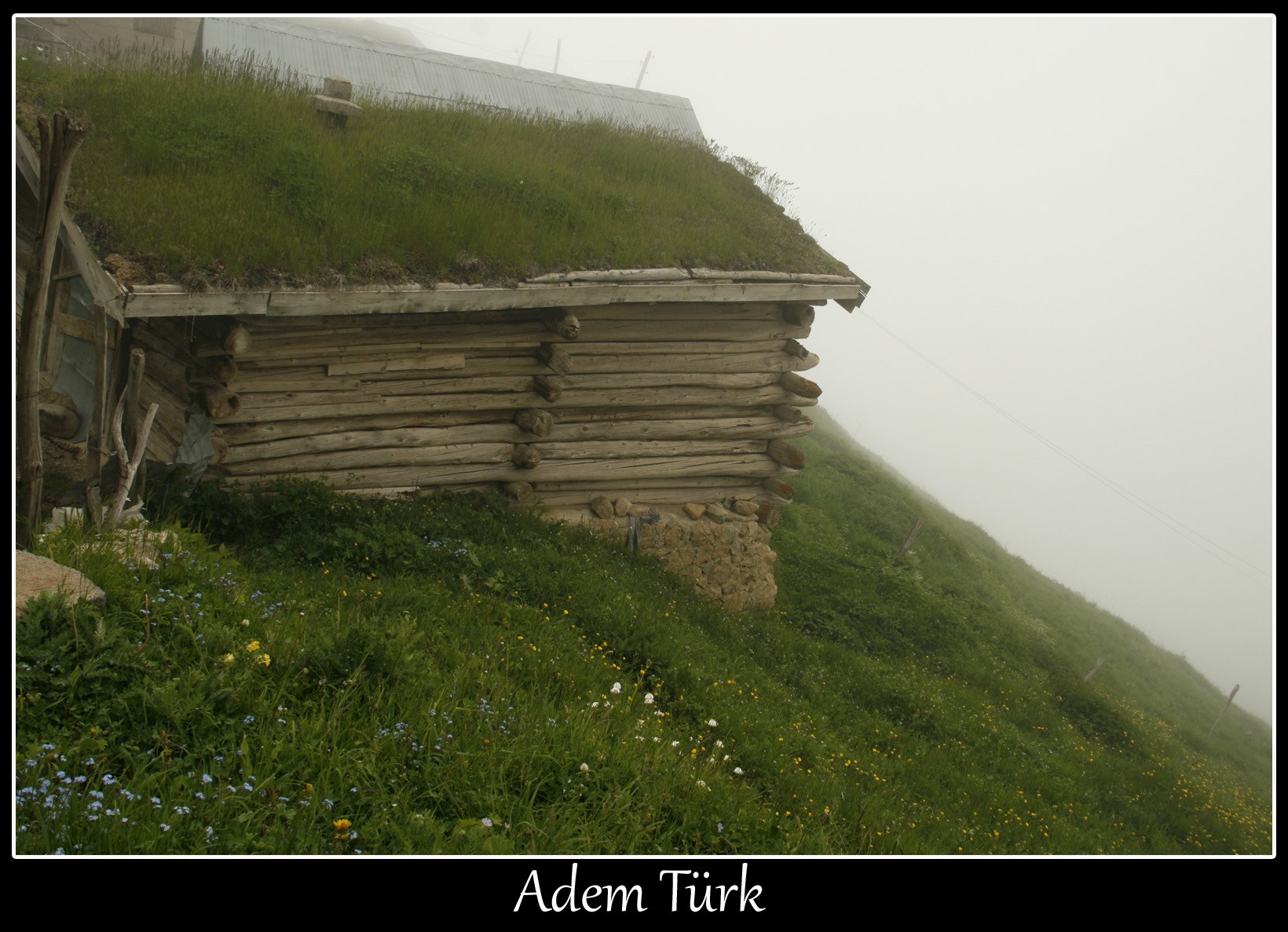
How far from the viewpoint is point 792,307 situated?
34.3 ft

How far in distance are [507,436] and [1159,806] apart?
8.50m

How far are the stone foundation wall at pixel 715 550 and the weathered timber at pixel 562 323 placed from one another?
Result: 240 centimetres

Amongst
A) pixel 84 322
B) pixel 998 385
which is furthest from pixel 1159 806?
pixel 998 385

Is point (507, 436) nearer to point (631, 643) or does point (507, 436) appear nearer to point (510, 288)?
point (510, 288)

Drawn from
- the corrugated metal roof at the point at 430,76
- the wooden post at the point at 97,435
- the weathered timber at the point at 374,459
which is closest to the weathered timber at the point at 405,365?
the weathered timber at the point at 374,459

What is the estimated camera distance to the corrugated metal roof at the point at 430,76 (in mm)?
15047

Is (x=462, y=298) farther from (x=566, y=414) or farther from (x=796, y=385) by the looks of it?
(x=796, y=385)

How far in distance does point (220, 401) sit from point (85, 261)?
61.7 inches

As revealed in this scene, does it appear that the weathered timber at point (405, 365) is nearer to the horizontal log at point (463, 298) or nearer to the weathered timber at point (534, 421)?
the horizontal log at point (463, 298)

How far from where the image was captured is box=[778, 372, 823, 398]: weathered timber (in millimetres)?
10680

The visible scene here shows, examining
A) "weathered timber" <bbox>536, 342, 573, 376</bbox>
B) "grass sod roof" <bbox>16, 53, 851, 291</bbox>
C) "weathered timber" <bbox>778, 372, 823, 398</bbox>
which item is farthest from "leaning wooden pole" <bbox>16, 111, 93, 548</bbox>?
"weathered timber" <bbox>778, 372, 823, 398</bbox>

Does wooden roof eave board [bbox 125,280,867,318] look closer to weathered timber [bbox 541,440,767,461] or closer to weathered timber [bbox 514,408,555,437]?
weathered timber [bbox 514,408,555,437]

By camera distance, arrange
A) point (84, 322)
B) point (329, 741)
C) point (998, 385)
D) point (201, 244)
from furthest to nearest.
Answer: point (998, 385) < point (84, 322) < point (201, 244) < point (329, 741)

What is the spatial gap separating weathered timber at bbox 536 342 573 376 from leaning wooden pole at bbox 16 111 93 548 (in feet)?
16.0
